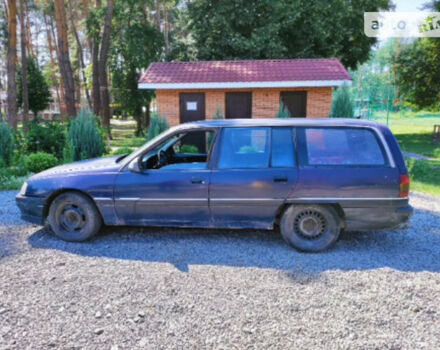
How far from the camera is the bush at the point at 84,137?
10.9 m

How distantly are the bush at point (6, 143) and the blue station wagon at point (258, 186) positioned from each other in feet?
23.7

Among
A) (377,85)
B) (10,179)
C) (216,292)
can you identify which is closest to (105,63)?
(10,179)

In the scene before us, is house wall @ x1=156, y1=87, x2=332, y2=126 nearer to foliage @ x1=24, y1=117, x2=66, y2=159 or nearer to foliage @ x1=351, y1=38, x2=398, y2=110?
foliage @ x1=351, y1=38, x2=398, y2=110

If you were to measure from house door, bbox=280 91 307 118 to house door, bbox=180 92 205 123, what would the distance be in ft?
10.7

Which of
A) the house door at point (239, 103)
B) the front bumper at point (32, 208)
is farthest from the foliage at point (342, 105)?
the front bumper at point (32, 208)

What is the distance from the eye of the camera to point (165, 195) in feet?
15.0

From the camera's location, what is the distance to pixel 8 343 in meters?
2.78

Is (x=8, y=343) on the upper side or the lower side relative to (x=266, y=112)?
lower

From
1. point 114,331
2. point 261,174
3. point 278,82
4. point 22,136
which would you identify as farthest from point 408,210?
point 22,136

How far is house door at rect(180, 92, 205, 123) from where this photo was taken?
14.5 meters

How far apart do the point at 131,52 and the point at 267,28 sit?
10.1m

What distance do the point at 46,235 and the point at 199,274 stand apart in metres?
2.56

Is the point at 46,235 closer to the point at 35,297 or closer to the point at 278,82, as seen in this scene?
the point at 35,297

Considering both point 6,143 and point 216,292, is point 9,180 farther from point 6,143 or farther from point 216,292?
point 216,292
